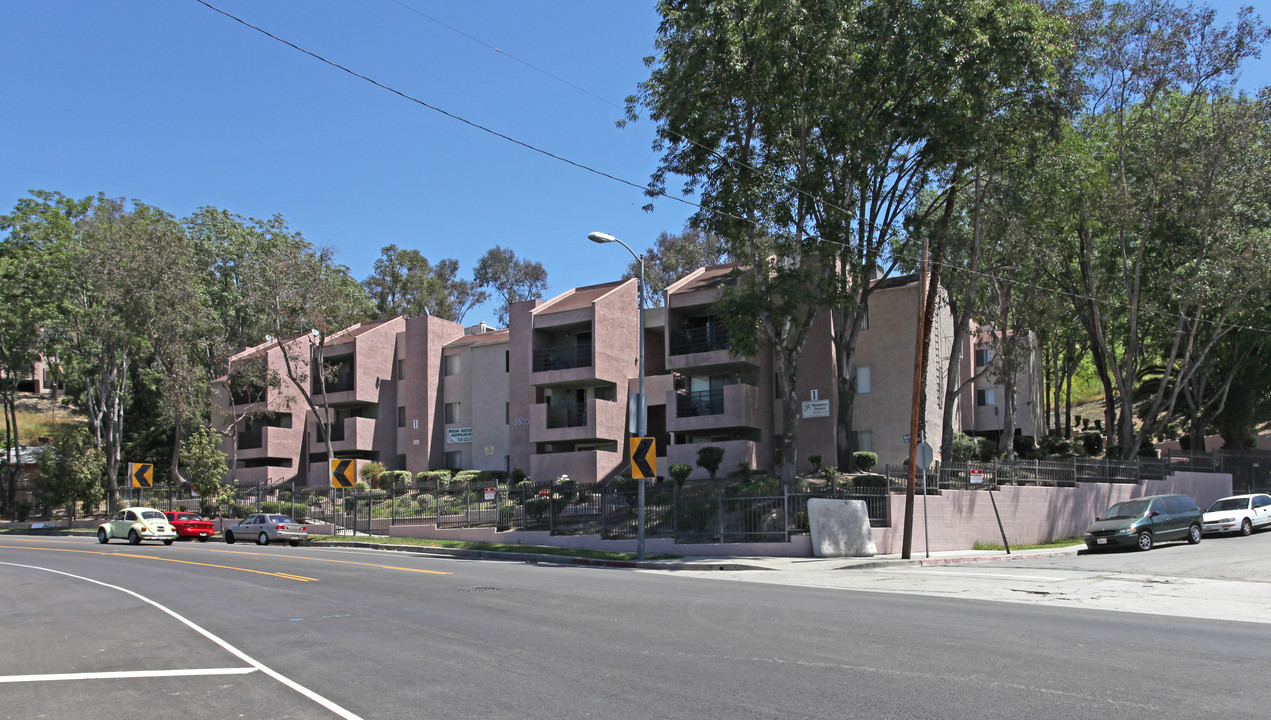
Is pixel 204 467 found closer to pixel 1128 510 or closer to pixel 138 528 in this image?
pixel 138 528

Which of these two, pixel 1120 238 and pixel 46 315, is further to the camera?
pixel 46 315

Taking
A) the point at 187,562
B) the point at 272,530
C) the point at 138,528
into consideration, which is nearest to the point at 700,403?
the point at 272,530

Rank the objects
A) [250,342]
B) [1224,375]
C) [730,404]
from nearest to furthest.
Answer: [730,404], [1224,375], [250,342]

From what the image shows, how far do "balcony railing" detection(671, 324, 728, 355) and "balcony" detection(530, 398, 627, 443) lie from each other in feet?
15.6

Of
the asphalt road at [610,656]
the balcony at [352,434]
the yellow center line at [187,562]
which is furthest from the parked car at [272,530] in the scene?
the asphalt road at [610,656]

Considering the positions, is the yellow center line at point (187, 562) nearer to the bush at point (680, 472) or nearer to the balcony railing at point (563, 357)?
the bush at point (680, 472)

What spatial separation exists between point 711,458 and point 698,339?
596 cm

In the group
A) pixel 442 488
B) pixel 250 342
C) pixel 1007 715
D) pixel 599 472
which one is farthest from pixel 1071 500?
pixel 250 342

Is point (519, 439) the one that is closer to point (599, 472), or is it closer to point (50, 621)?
point (599, 472)

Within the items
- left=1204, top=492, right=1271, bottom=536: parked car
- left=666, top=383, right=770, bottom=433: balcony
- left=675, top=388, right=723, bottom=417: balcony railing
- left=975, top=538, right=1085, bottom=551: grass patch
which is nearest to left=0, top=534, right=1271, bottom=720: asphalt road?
left=975, top=538, right=1085, bottom=551: grass patch

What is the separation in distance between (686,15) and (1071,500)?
70.0ft

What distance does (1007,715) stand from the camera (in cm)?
690

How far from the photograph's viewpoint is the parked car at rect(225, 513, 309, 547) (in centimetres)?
3550

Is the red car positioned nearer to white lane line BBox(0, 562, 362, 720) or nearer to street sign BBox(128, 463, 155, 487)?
street sign BBox(128, 463, 155, 487)
